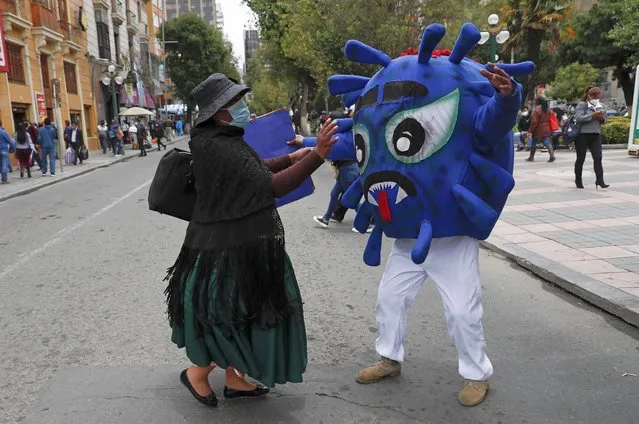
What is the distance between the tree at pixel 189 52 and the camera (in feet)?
156

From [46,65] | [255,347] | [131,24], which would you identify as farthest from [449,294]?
[131,24]

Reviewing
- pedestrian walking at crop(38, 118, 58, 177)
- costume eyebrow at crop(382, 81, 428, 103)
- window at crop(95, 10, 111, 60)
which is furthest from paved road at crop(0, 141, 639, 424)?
window at crop(95, 10, 111, 60)

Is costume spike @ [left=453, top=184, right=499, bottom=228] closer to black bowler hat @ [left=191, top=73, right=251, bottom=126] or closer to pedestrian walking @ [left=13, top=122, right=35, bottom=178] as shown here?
black bowler hat @ [left=191, top=73, right=251, bottom=126]

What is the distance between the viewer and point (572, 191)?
931 cm

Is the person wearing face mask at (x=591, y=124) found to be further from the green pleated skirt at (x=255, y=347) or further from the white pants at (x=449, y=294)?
the green pleated skirt at (x=255, y=347)

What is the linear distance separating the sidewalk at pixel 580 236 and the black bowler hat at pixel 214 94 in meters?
3.31

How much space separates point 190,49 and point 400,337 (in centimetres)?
4883

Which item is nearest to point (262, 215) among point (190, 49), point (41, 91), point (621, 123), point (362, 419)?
point (362, 419)

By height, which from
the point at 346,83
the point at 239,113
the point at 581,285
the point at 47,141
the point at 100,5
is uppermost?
the point at 100,5

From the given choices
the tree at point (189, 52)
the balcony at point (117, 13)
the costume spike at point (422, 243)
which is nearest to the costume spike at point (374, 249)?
the costume spike at point (422, 243)

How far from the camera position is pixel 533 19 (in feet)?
78.0

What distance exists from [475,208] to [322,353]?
162cm

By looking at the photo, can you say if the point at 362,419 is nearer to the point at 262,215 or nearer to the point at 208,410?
the point at 208,410

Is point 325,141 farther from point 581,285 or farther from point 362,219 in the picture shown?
point 581,285
